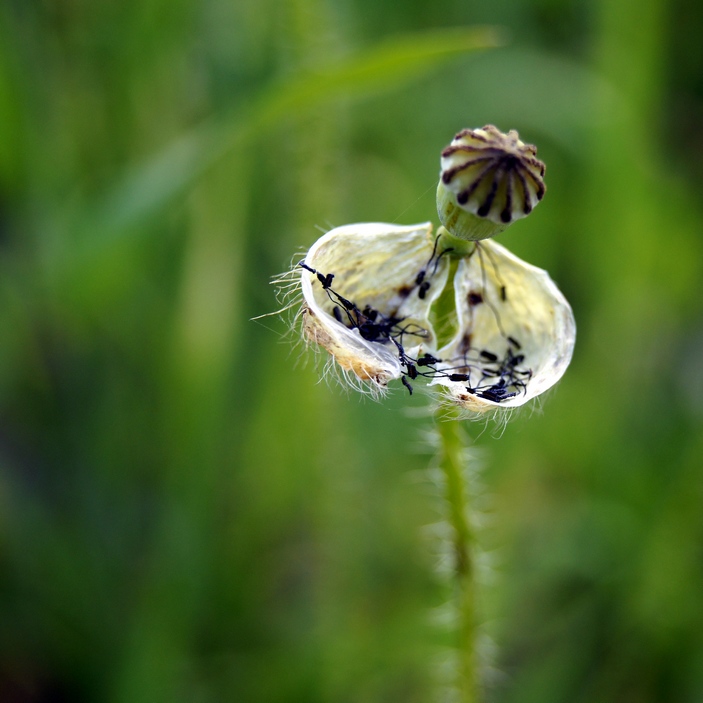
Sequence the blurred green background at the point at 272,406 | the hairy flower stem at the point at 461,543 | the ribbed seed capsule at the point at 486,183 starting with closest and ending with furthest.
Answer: the ribbed seed capsule at the point at 486,183
the hairy flower stem at the point at 461,543
the blurred green background at the point at 272,406

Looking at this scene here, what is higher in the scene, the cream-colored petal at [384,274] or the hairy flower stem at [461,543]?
the cream-colored petal at [384,274]

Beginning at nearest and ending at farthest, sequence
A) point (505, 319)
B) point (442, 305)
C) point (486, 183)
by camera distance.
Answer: point (486, 183), point (442, 305), point (505, 319)

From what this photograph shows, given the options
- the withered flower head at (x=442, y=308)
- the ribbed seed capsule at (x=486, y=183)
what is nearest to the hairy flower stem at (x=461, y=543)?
the withered flower head at (x=442, y=308)

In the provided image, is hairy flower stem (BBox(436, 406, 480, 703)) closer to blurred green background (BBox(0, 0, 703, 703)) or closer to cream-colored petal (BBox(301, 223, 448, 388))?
cream-colored petal (BBox(301, 223, 448, 388))

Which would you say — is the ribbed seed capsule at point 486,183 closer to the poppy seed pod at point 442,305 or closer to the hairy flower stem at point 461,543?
the poppy seed pod at point 442,305

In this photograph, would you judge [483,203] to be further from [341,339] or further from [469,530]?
[469,530]

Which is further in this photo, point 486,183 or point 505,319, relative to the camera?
point 505,319

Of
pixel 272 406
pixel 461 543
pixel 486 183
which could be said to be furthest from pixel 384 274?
pixel 272 406

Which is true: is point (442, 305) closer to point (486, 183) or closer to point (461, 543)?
point (486, 183)

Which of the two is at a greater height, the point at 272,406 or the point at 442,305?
the point at 272,406
